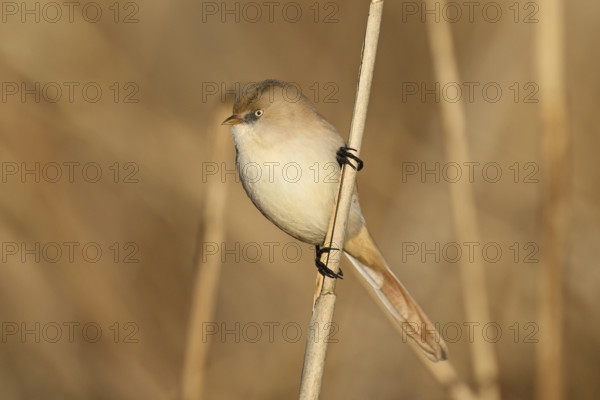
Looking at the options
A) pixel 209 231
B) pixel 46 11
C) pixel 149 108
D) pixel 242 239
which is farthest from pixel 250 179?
pixel 46 11

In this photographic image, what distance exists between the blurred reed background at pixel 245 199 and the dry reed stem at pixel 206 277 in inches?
34.3

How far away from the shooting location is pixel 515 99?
3346 millimetres

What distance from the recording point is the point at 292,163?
1982 mm

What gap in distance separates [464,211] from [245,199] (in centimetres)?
180

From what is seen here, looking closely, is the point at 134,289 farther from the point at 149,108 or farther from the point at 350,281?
the point at 350,281

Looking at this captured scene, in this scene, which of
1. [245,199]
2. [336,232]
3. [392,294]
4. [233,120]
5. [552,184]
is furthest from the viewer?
[245,199]

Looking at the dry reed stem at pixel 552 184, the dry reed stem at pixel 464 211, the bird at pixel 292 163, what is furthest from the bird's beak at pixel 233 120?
the dry reed stem at pixel 552 184

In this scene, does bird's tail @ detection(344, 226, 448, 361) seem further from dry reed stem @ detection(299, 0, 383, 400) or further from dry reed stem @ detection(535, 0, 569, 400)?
dry reed stem @ detection(299, 0, 383, 400)

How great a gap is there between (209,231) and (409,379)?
1.73 meters

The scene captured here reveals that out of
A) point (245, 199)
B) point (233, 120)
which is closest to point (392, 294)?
point (233, 120)

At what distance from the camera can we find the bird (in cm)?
199

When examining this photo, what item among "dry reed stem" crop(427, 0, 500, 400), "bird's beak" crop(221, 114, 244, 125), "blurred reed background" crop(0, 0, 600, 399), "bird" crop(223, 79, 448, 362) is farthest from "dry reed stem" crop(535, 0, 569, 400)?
"blurred reed background" crop(0, 0, 600, 399)

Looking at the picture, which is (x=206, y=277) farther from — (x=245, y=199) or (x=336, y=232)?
(x=245, y=199)

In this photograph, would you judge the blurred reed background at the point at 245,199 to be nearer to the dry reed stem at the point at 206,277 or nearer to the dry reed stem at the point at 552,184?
the dry reed stem at the point at 206,277
